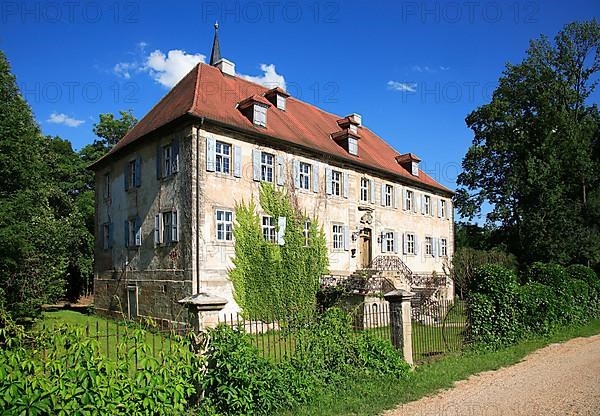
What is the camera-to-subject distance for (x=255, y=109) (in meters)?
20.6

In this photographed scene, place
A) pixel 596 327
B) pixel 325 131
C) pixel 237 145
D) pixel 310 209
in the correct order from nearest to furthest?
pixel 596 327, pixel 237 145, pixel 310 209, pixel 325 131

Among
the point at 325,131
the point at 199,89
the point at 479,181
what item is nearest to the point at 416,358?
the point at 199,89

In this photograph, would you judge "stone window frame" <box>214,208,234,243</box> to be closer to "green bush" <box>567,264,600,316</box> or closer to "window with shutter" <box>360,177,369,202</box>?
"window with shutter" <box>360,177,369,202</box>

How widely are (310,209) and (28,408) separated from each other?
59.0 ft

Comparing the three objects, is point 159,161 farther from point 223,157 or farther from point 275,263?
point 275,263

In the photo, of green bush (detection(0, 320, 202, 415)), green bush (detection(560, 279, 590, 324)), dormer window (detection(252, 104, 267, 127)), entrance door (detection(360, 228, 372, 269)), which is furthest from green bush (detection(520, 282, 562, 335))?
dormer window (detection(252, 104, 267, 127))

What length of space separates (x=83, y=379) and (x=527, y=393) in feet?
22.9

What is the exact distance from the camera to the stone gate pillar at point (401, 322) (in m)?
9.84

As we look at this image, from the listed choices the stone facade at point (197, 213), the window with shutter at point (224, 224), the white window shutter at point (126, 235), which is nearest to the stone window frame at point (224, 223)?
the window with shutter at point (224, 224)

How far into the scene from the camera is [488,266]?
1359cm

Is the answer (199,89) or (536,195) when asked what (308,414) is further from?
(536,195)

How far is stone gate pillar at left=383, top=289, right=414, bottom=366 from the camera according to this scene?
9836mm

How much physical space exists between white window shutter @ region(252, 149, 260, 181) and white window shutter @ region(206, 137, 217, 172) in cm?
193

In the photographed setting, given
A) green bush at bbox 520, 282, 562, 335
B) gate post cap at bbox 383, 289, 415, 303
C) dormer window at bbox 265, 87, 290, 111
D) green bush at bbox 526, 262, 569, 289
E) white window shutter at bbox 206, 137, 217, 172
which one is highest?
dormer window at bbox 265, 87, 290, 111
